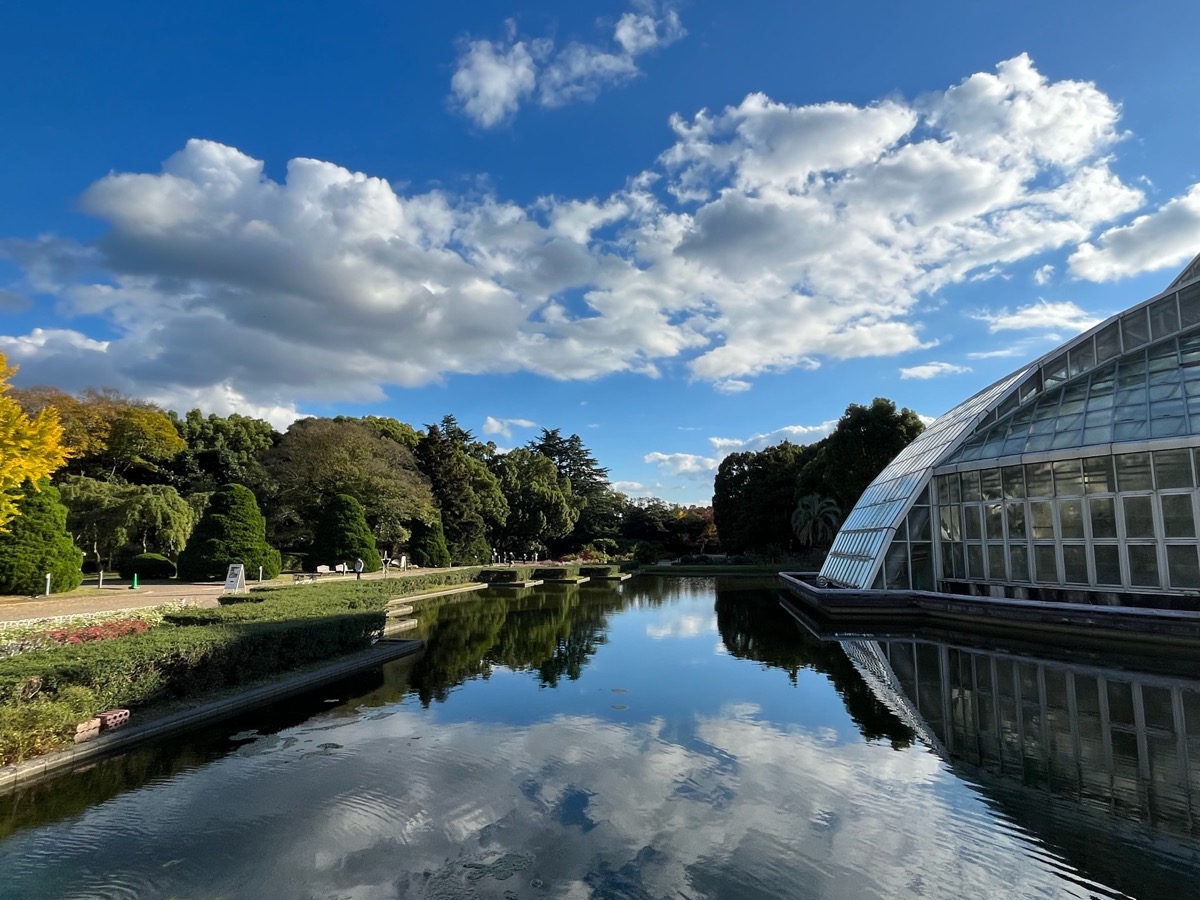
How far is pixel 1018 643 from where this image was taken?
49.2 ft

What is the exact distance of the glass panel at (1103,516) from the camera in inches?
659

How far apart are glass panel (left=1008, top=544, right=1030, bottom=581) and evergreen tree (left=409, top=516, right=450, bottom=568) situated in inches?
1129

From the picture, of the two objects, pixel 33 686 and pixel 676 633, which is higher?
pixel 33 686

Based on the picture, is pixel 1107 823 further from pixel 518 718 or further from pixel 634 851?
pixel 518 718

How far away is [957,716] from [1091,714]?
5.85ft

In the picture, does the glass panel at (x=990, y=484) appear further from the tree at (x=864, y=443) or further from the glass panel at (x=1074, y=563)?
the tree at (x=864, y=443)

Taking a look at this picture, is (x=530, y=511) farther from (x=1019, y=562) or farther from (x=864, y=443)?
(x=1019, y=562)

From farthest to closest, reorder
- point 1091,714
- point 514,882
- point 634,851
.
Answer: point 1091,714 → point 634,851 → point 514,882

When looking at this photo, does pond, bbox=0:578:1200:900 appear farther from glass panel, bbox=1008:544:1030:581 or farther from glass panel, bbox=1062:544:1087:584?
glass panel, bbox=1008:544:1030:581

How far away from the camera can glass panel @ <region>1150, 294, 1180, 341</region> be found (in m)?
19.5

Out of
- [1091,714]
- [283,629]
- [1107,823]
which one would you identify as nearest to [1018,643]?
[1091,714]

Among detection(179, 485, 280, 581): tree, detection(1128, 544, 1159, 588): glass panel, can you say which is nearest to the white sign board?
detection(179, 485, 280, 581): tree

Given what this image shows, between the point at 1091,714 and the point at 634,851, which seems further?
the point at 1091,714

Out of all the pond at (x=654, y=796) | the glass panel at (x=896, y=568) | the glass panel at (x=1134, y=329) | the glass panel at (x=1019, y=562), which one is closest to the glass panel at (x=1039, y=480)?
the glass panel at (x=1019, y=562)
